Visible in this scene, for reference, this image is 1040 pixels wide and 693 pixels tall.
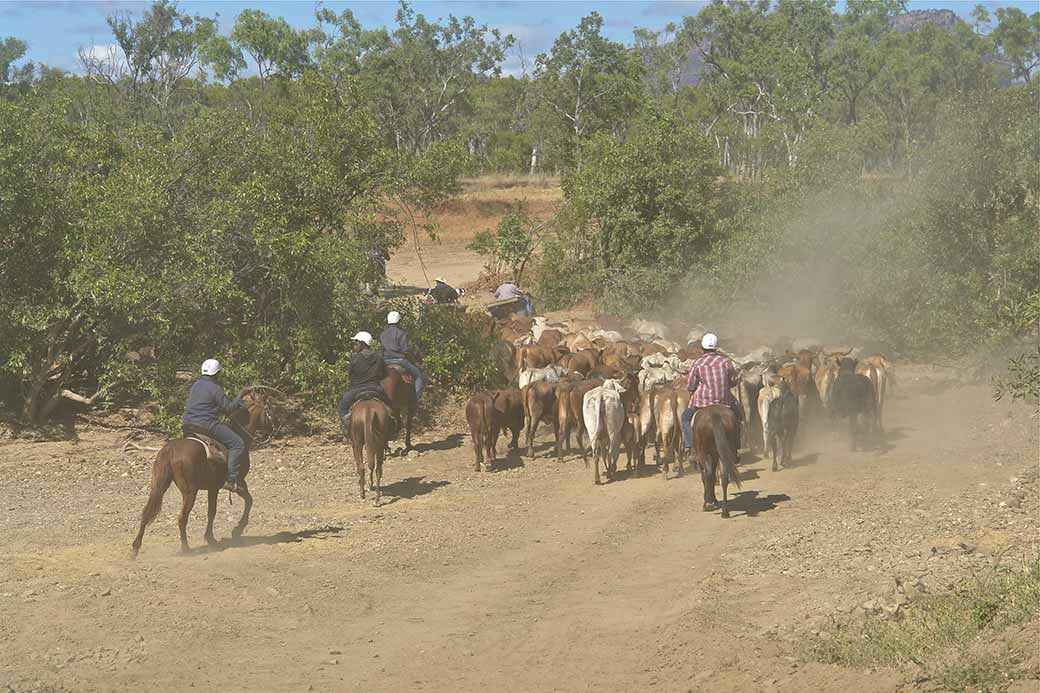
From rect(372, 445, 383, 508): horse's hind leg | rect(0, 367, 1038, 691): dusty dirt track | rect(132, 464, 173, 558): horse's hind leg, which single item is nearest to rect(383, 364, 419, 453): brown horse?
rect(0, 367, 1038, 691): dusty dirt track

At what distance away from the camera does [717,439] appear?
1452 cm

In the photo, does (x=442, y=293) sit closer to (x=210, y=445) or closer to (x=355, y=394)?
(x=355, y=394)

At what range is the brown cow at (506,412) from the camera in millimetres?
18500

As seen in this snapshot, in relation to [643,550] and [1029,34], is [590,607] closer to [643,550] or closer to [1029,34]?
[643,550]

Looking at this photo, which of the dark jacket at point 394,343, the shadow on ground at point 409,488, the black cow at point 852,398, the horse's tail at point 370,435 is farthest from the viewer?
the dark jacket at point 394,343

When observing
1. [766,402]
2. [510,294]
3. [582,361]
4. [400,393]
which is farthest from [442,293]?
[766,402]

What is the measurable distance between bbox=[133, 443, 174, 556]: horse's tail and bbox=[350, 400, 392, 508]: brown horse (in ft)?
11.7

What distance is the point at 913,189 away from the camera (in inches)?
1027

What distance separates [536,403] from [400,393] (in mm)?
2093

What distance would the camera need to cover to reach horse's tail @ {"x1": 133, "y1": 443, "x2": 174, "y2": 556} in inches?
501

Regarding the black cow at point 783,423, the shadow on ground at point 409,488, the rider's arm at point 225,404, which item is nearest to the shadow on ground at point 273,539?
the rider's arm at point 225,404

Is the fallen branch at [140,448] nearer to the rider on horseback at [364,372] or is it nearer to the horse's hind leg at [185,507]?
the rider on horseback at [364,372]

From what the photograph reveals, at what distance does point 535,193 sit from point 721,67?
2518cm

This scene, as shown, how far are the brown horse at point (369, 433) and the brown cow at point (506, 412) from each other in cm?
249
